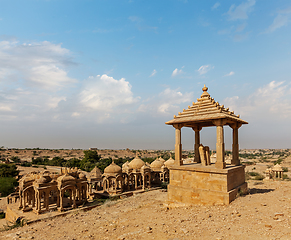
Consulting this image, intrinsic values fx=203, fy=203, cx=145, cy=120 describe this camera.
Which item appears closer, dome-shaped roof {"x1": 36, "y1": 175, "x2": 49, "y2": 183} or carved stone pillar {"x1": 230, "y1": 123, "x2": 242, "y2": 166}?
carved stone pillar {"x1": 230, "y1": 123, "x2": 242, "y2": 166}

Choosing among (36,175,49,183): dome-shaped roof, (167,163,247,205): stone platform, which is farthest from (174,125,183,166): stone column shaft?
(36,175,49,183): dome-shaped roof

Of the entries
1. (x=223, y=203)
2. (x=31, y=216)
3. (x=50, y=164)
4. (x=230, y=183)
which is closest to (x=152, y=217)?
(x=223, y=203)

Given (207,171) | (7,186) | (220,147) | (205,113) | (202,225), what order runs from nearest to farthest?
(202,225) → (207,171) → (220,147) → (205,113) → (7,186)

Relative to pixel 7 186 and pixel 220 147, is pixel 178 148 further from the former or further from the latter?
pixel 7 186

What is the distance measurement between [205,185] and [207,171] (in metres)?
0.63

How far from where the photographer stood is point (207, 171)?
8.75 metres

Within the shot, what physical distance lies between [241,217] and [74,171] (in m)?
16.1

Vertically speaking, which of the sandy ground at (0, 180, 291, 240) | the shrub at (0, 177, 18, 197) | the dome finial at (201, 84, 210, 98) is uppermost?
the dome finial at (201, 84, 210, 98)

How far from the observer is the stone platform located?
836cm

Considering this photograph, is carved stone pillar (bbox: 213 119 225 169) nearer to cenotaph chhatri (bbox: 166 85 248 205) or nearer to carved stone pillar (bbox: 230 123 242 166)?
cenotaph chhatri (bbox: 166 85 248 205)

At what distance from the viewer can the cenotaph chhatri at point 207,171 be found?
8469 mm

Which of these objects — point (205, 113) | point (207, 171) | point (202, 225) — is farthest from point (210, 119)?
point (202, 225)

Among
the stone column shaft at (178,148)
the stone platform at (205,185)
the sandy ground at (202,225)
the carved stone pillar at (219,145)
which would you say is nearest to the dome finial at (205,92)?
the carved stone pillar at (219,145)

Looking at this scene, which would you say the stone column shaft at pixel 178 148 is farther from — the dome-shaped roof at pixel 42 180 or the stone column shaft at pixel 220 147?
the dome-shaped roof at pixel 42 180
